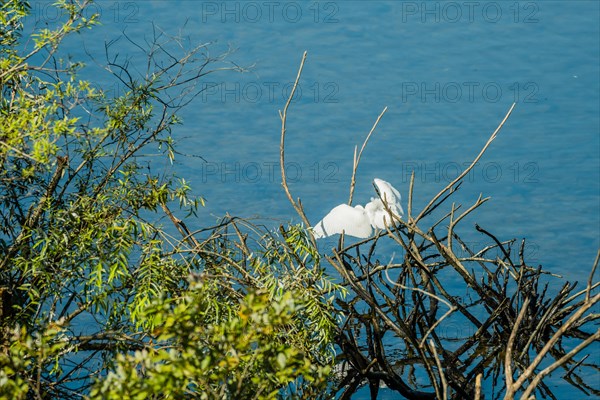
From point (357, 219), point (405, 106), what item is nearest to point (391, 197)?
point (357, 219)

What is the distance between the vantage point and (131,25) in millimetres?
10914

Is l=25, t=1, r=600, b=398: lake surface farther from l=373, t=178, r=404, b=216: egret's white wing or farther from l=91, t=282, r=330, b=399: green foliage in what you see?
l=91, t=282, r=330, b=399: green foliage

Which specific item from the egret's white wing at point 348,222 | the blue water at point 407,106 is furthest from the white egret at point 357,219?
the blue water at point 407,106

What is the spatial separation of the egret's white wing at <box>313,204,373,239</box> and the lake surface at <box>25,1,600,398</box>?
5.30 feet

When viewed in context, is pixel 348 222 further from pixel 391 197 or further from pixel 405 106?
pixel 405 106

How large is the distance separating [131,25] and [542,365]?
635 centimetres

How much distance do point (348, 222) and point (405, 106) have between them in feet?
14.4

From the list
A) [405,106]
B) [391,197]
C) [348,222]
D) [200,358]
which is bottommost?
[200,358]

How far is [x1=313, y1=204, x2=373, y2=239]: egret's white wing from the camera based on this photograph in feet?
16.6

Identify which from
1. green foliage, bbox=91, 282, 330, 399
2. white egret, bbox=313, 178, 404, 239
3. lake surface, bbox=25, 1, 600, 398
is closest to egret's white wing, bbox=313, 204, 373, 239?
white egret, bbox=313, 178, 404, 239

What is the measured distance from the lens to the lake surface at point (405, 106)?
25.4 feet

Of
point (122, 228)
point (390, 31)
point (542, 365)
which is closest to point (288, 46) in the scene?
point (390, 31)

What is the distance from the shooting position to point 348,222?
507cm

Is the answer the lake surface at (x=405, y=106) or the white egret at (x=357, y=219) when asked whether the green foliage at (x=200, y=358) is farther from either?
the lake surface at (x=405, y=106)
